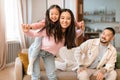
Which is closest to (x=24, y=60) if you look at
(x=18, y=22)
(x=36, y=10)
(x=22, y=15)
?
(x=18, y=22)

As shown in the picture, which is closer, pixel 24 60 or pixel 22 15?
pixel 24 60

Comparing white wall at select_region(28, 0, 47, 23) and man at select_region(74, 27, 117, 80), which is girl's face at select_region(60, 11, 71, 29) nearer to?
man at select_region(74, 27, 117, 80)

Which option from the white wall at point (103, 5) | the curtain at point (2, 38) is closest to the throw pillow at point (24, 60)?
the curtain at point (2, 38)

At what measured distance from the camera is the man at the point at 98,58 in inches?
119

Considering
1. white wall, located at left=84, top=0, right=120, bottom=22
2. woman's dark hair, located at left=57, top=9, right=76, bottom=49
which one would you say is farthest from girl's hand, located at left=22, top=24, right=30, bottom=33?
white wall, located at left=84, top=0, right=120, bottom=22

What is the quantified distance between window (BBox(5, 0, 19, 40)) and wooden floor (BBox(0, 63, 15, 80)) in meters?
0.73

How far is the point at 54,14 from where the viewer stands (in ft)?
7.78

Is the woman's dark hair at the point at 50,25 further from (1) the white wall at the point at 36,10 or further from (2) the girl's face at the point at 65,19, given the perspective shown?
(1) the white wall at the point at 36,10

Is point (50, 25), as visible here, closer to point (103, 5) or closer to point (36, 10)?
point (36, 10)

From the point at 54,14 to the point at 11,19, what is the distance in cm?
336

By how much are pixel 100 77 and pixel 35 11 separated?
3.60 m

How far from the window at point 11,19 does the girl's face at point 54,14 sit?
127 inches

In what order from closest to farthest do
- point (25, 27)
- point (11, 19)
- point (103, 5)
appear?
1. point (25, 27)
2. point (11, 19)
3. point (103, 5)

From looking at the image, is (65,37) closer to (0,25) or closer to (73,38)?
(73,38)
